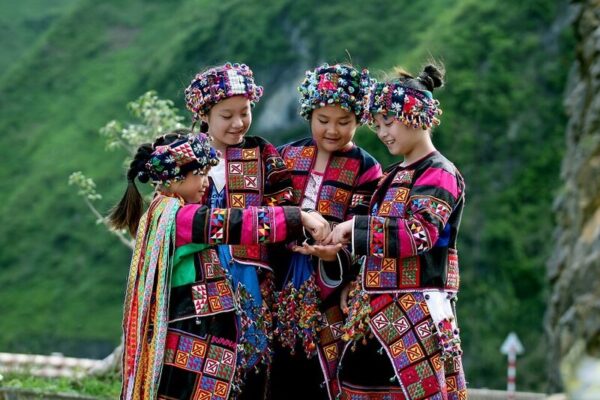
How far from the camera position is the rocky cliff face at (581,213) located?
13891 mm

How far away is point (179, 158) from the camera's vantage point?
464cm

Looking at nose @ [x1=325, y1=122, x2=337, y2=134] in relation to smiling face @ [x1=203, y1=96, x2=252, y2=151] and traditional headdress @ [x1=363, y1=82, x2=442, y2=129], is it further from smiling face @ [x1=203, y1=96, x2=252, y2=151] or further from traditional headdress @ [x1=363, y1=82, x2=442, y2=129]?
smiling face @ [x1=203, y1=96, x2=252, y2=151]

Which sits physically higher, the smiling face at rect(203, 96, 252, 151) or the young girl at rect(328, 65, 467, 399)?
the smiling face at rect(203, 96, 252, 151)

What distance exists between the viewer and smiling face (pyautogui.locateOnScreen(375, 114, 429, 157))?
4637 mm

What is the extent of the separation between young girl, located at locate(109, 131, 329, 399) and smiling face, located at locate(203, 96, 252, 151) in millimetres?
234

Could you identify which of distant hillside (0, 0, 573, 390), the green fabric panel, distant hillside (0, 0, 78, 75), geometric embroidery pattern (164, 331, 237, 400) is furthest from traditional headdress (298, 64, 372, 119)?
distant hillside (0, 0, 78, 75)

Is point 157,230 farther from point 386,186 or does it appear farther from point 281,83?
point 281,83

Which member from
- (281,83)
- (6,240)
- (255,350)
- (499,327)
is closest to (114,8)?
(281,83)

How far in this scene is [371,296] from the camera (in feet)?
15.5

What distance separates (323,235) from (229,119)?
2.33 feet

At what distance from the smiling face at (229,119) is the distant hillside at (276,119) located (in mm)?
28682

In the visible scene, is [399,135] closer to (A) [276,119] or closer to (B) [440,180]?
(B) [440,180]

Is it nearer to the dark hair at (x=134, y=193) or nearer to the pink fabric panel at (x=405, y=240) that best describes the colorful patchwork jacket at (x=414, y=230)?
the pink fabric panel at (x=405, y=240)

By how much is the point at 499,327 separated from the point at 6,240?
21275mm
